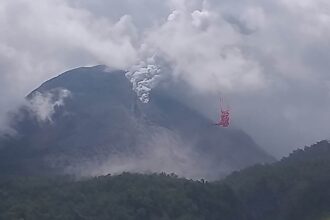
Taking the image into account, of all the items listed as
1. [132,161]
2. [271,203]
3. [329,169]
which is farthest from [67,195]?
[132,161]

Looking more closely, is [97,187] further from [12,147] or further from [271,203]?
[12,147]

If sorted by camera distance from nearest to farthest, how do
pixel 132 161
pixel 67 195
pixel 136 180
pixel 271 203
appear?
pixel 67 195 → pixel 136 180 → pixel 271 203 → pixel 132 161

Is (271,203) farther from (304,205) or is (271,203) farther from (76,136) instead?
(76,136)

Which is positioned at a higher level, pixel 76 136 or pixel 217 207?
pixel 76 136

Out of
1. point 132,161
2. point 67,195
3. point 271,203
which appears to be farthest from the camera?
point 132,161

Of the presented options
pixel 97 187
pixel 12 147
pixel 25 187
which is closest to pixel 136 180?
pixel 97 187

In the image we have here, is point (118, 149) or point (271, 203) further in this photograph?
point (118, 149)
